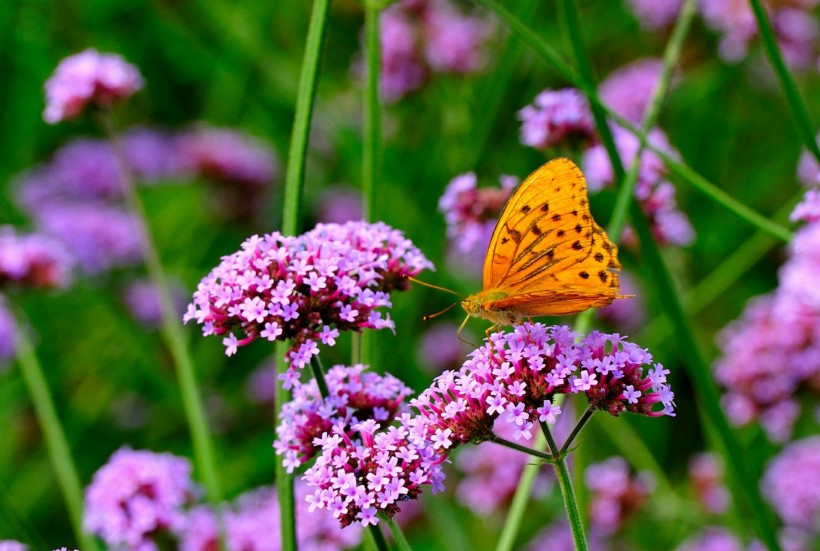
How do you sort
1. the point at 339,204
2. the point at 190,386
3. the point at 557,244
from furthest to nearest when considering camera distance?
the point at 339,204
the point at 190,386
the point at 557,244

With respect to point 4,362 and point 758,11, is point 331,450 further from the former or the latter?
point 4,362

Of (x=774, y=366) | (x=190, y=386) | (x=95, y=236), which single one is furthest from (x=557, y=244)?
(x=95, y=236)

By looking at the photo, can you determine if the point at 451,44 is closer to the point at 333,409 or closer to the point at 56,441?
the point at 56,441

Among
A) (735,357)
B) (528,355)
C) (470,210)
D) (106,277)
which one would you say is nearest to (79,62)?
(470,210)

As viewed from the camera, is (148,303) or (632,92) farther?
(148,303)

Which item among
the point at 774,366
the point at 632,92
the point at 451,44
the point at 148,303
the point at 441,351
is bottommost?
the point at 774,366

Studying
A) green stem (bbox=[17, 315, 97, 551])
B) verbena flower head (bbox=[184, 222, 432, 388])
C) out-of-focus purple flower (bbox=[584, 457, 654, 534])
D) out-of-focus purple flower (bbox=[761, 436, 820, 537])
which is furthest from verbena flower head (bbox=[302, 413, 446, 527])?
out-of-focus purple flower (bbox=[761, 436, 820, 537])

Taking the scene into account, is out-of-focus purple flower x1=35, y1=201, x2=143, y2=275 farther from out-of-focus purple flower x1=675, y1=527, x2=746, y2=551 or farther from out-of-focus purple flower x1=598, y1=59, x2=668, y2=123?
out-of-focus purple flower x1=675, y1=527, x2=746, y2=551
